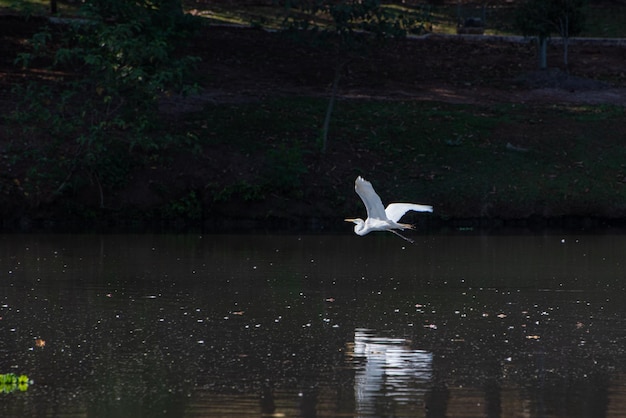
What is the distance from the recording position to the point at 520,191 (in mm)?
26922

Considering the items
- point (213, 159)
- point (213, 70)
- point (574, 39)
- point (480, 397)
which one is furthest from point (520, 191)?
point (480, 397)

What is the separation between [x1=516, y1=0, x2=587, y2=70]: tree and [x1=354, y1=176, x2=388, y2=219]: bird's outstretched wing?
19.0 m

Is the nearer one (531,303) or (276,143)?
(531,303)

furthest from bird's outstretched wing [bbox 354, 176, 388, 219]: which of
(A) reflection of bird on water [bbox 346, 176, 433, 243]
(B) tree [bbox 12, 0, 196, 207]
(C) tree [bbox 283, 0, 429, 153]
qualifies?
(C) tree [bbox 283, 0, 429, 153]

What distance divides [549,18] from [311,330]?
22.0 meters

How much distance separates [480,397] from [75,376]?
13.0ft

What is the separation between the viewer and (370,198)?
15.1 metres

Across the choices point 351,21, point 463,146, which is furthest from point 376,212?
point 463,146

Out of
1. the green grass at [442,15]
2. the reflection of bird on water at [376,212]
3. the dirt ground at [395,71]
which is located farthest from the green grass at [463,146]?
the reflection of bird on water at [376,212]

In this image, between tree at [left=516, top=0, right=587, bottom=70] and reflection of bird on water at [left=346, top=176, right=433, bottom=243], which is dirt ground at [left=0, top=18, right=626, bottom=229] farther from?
reflection of bird on water at [left=346, top=176, right=433, bottom=243]

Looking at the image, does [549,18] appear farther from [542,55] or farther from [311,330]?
[311,330]

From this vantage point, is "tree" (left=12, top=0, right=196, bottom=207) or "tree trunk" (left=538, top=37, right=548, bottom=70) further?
"tree trunk" (left=538, top=37, right=548, bottom=70)

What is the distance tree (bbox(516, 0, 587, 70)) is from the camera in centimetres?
3347

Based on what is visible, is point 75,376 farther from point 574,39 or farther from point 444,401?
point 574,39
